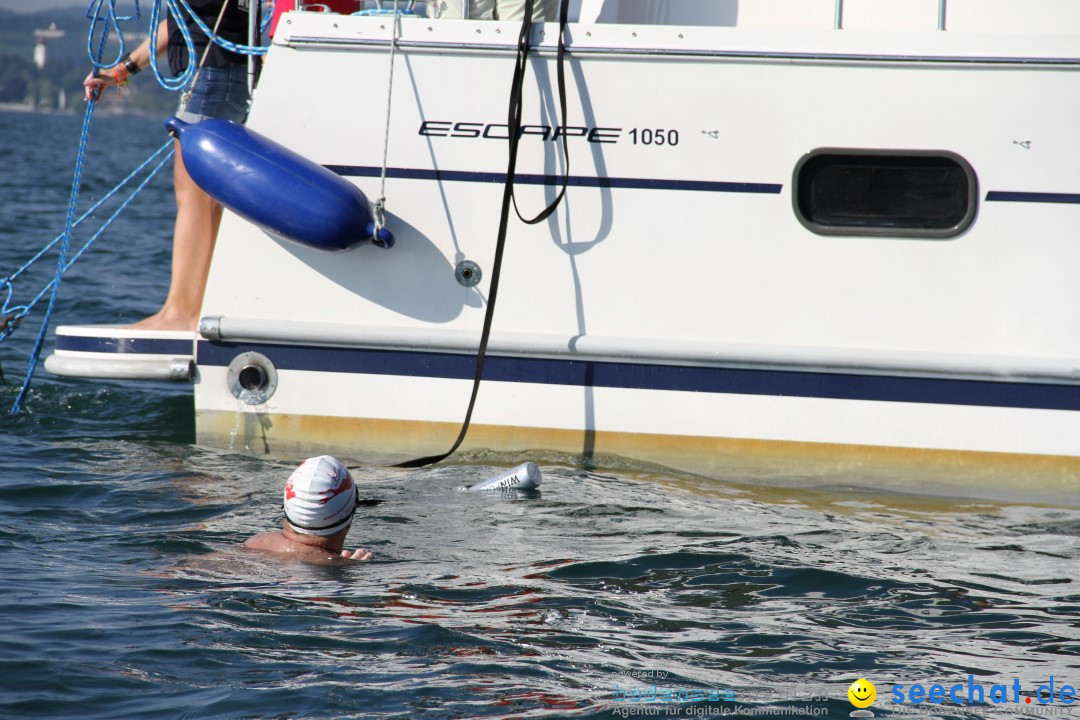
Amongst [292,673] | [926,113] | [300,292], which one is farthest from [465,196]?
[292,673]

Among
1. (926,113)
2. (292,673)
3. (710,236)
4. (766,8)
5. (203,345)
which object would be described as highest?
(766,8)

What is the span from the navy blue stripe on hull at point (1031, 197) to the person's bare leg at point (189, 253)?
11.8 ft

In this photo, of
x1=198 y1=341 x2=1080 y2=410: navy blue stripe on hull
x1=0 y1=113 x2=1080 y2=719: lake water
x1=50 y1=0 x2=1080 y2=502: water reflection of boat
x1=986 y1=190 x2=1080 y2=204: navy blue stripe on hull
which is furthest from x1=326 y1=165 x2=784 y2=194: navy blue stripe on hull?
x1=0 y1=113 x2=1080 y2=719: lake water

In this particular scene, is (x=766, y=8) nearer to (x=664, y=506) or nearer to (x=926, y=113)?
(x=926, y=113)

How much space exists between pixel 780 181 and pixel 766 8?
0.98m

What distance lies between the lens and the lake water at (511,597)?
383cm

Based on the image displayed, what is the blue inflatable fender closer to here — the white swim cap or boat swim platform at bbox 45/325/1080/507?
boat swim platform at bbox 45/325/1080/507

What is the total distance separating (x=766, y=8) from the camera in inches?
231

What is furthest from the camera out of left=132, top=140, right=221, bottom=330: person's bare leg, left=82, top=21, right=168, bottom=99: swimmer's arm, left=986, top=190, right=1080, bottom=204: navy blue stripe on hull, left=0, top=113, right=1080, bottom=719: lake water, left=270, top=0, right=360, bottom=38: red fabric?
left=82, top=21, right=168, bottom=99: swimmer's arm

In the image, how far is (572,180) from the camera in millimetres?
5492

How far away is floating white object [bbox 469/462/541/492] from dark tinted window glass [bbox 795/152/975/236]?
1.54 meters

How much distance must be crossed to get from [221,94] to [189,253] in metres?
0.79

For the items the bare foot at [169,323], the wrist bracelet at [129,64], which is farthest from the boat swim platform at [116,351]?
the wrist bracelet at [129,64]

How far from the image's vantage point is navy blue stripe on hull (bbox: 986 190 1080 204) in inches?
205
